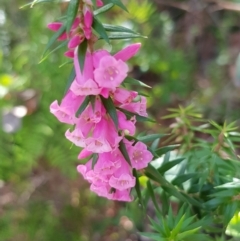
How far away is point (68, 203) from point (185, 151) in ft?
3.40

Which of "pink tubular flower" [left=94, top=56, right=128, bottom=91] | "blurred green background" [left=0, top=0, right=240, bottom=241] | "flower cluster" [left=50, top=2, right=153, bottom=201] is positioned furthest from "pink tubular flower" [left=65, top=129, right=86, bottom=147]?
"blurred green background" [left=0, top=0, right=240, bottom=241]

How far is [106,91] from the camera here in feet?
2.49

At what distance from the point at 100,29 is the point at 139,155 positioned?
0.26 m

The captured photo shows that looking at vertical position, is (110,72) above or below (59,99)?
above

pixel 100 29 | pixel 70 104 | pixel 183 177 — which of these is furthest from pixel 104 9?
pixel 183 177

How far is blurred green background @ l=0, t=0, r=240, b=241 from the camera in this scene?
6.34 feet

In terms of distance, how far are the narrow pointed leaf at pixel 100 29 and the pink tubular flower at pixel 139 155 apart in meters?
0.23

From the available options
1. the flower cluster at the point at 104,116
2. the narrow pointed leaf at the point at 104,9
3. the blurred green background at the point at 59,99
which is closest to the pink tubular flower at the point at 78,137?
the flower cluster at the point at 104,116

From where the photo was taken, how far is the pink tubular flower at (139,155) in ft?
2.82

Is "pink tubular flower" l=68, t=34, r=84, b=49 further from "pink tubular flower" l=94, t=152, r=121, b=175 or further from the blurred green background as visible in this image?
the blurred green background

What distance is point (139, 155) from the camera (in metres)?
0.86

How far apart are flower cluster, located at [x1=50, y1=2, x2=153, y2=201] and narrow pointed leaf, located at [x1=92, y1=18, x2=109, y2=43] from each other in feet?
0.06

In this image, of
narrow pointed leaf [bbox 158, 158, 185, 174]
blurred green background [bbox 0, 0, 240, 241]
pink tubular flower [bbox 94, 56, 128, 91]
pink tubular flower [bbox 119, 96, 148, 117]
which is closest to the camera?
pink tubular flower [bbox 94, 56, 128, 91]

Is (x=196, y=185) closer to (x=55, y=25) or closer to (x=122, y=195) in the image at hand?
(x=122, y=195)
